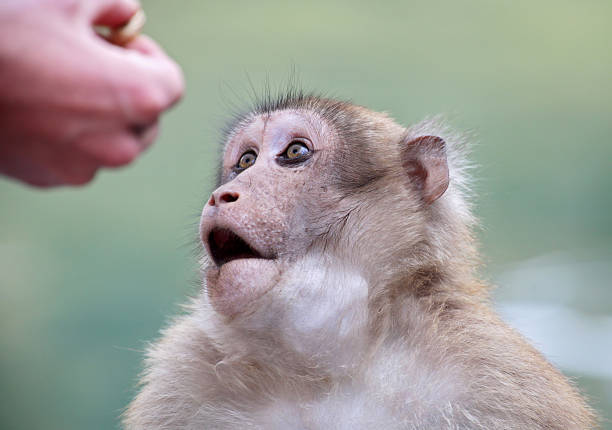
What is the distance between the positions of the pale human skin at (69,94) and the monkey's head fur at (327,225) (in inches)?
43.1

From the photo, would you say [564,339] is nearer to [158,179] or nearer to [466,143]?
[466,143]

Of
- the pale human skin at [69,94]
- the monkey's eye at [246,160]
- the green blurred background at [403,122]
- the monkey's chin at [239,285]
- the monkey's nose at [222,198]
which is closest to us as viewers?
the pale human skin at [69,94]

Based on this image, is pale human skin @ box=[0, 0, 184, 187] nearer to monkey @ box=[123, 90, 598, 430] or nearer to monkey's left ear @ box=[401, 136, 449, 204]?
monkey @ box=[123, 90, 598, 430]

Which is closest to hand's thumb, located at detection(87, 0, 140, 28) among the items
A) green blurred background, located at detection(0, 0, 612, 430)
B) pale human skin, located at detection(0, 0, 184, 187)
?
pale human skin, located at detection(0, 0, 184, 187)

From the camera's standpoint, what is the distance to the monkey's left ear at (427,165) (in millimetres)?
2486

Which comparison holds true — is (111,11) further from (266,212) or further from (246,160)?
(246,160)

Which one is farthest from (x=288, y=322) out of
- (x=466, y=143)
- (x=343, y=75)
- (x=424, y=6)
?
(x=424, y=6)

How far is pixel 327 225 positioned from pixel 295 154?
29 centimetres

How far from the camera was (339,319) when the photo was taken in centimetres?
215

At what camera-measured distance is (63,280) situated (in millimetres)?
5000

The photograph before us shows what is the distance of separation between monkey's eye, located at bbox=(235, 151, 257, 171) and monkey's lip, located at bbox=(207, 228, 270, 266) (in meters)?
0.37

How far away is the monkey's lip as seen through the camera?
2207 millimetres

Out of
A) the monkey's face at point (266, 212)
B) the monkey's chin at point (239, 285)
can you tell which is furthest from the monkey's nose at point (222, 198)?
the monkey's chin at point (239, 285)

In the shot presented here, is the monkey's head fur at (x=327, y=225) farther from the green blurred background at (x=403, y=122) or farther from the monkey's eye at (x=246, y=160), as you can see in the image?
the green blurred background at (x=403, y=122)
